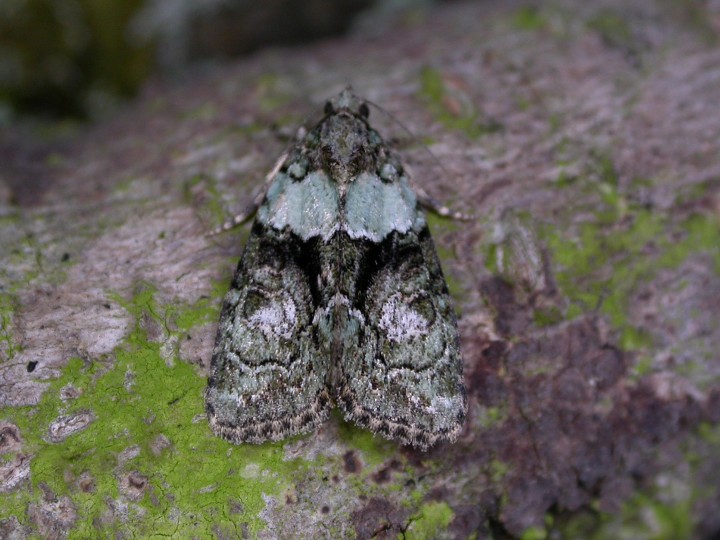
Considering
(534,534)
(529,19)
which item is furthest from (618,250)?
(529,19)

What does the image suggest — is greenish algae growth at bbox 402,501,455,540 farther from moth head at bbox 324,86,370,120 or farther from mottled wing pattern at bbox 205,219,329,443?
moth head at bbox 324,86,370,120

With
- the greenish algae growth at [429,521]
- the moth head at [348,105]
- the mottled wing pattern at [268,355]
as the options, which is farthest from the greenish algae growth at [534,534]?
the moth head at [348,105]

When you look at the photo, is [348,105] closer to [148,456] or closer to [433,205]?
[433,205]

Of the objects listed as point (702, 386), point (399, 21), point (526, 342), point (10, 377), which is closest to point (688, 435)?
point (702, 386)

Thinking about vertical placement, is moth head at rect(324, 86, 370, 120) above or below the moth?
above

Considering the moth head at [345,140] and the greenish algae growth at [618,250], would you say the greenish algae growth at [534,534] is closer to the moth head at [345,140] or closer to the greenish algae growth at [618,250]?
the greenish algae growth at [618,250]

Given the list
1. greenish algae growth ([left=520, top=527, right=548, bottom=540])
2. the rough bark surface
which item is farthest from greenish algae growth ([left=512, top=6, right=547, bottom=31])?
greenish algae growth ([left=520, top=527, right=548, bottom=540])
